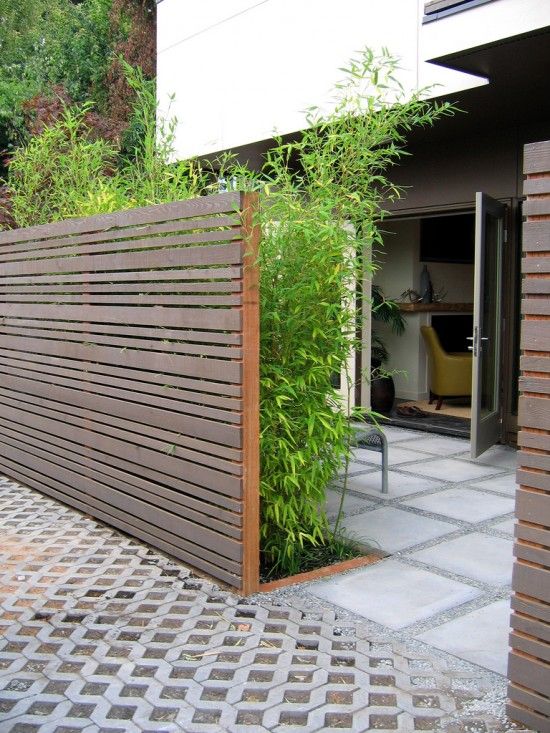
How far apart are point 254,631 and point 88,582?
932 mm

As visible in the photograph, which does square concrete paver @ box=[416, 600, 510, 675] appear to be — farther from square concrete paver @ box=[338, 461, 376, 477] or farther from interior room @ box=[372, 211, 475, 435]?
interior room @ box=[372, 211, 475, 435]

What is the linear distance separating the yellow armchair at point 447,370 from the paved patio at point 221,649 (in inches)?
185

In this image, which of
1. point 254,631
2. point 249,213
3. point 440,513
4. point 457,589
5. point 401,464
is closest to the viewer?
point 254,631

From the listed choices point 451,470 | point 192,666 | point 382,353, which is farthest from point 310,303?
point 382,353

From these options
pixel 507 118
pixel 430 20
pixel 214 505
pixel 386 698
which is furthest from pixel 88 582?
pixel 507 118

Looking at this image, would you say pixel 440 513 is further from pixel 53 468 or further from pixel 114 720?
pixel 114 720

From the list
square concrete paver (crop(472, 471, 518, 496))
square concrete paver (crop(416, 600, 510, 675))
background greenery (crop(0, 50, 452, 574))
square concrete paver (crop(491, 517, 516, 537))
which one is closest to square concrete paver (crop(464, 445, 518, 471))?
square concrete paver (crop(472, 471, 518, 496))

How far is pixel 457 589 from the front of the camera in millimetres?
3523

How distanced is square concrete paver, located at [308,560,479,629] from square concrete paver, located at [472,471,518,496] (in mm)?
1813

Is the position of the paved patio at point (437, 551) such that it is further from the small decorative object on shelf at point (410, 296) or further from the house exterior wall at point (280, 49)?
the small decorative object on shelf at point (410, 296)

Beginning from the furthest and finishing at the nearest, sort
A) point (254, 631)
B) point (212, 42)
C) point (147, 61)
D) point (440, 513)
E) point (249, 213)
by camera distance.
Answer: point (147, 61)
point (212, 42)
point (440, 513)
point (249, 213)
point (254, 631)

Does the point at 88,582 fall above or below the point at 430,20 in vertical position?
below

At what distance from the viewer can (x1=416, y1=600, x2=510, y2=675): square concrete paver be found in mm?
2846

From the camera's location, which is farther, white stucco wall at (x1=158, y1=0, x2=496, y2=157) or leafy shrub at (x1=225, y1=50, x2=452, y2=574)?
white stucco wall at (x1=158, y1=0, x2=496, y2=157)
